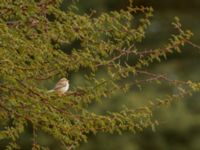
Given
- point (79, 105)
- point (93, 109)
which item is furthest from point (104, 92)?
point (93, 109)

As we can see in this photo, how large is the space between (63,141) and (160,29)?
31.2 ft

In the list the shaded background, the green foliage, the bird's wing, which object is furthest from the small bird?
the shaded background

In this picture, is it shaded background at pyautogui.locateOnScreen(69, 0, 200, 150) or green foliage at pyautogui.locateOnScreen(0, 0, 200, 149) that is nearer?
green foliage at pyautogui.locateOnScreen(0, 0, 200, 149)

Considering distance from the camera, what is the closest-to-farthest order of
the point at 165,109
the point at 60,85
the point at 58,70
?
the point at 58,70, the point at 60,85, the point at 165,109

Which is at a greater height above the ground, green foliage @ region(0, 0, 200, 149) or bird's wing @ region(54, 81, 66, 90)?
green foliage @ region(0, 0, 200, 149)

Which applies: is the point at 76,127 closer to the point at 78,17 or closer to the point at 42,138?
the point at 78,17

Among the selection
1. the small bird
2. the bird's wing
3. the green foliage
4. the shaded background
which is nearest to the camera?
the green foliage

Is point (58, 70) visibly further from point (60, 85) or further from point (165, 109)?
point (165, 109)

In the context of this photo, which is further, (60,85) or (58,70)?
(60,85)

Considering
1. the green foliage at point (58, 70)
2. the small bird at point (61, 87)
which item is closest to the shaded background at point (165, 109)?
the small bird at point (61, 87)

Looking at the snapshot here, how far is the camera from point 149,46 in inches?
643

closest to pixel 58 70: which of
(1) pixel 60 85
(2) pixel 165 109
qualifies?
(1) pixel 60 85

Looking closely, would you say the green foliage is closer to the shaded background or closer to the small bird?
the small bird

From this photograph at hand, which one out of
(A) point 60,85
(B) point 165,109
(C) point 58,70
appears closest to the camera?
(C) point 58,70
